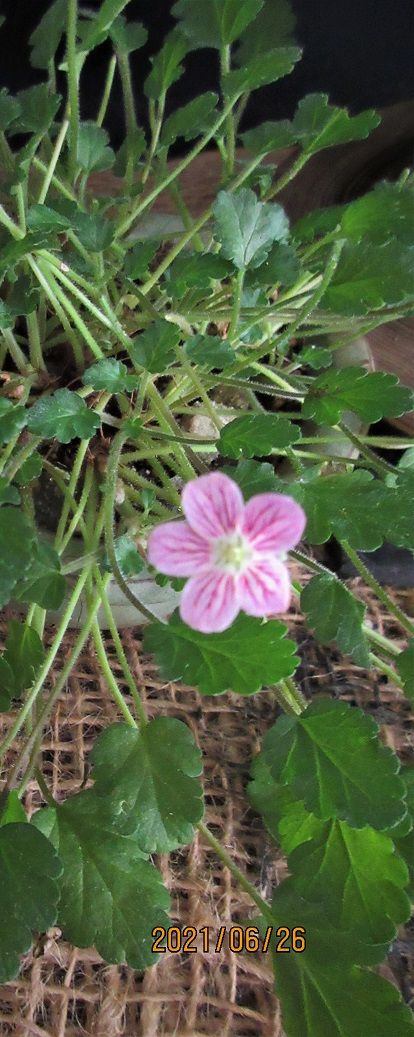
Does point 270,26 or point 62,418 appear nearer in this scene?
point 62,418

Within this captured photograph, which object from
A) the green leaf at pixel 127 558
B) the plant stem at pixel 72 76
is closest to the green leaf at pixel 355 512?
the green leaf at pixel 127 558

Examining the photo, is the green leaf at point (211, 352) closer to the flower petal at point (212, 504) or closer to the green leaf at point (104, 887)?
the flower petal at point (212, 504)

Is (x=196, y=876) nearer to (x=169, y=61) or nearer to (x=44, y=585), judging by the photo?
(x=44, y=585)

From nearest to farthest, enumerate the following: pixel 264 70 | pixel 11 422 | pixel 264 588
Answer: pixel 264 588
pixel 11 422
pixel 264 70

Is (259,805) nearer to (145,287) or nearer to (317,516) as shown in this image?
(317,516)

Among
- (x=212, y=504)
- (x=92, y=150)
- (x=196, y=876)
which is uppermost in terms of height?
(x=92, y=150)

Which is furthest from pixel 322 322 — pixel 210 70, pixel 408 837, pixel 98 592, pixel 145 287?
pixel 210 70

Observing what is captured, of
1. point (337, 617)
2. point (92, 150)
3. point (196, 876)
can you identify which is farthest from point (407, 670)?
point (92, 150)
